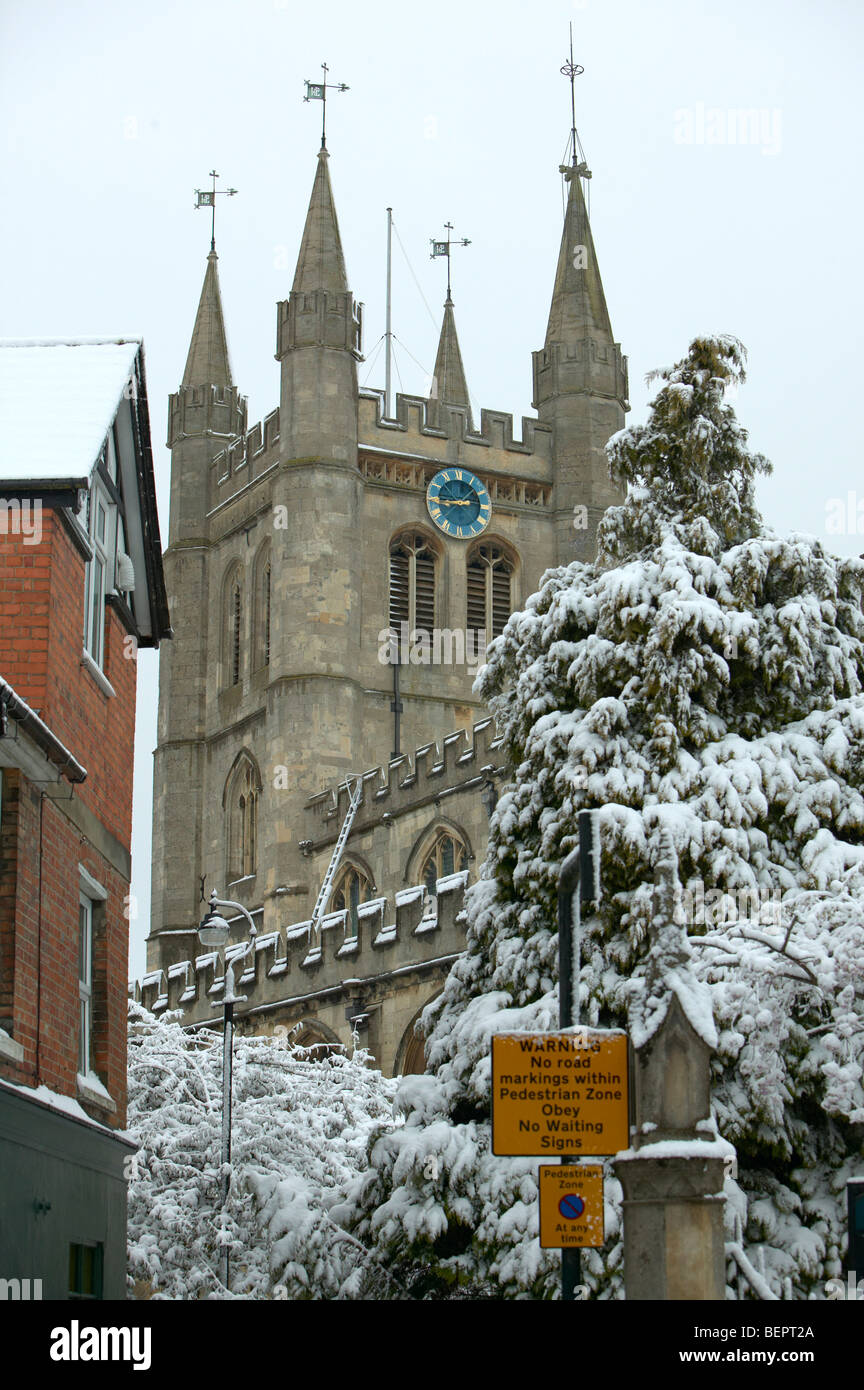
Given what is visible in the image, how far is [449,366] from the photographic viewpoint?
236 feet

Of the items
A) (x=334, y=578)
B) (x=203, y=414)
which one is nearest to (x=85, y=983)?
(x=334, y=578)

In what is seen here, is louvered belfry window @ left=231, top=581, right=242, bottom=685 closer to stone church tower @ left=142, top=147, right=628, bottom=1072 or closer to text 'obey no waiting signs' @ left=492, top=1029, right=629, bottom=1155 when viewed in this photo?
stone church tower @ left=142, top=147, right=628, bottom=1072

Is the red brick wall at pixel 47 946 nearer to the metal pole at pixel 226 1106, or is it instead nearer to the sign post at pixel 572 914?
the sign post at pixel 572 914

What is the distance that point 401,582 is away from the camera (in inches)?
2137

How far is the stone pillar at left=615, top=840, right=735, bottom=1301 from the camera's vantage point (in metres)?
9.88

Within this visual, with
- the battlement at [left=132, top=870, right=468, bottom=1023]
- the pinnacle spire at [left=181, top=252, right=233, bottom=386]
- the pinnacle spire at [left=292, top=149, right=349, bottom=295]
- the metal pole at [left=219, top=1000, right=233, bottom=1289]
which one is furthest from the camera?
the pinnacle spire at [left=181, top=252, right=233, bottom=386]

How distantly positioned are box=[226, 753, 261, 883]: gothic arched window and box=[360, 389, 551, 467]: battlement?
923cm

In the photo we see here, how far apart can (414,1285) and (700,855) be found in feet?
12.9
